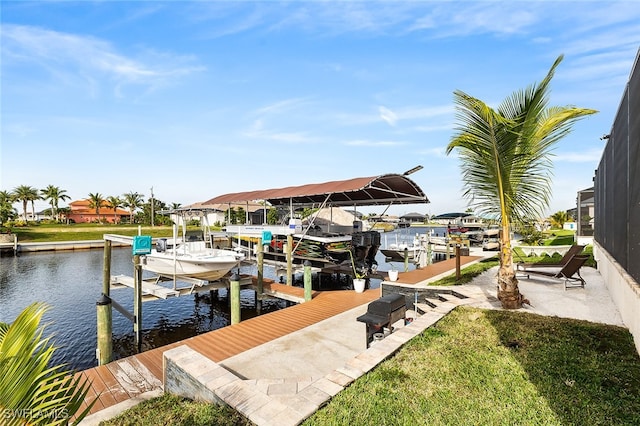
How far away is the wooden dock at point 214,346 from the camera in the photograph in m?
5.20

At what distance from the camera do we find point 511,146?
624cm

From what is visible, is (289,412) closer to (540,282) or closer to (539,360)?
(539,360)

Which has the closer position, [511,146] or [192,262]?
[511,146]

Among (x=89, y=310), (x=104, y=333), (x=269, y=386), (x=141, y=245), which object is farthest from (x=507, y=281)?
(x=89, y=310)

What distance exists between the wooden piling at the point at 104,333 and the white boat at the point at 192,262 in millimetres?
4065

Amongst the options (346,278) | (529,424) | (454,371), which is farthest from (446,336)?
(346,278)

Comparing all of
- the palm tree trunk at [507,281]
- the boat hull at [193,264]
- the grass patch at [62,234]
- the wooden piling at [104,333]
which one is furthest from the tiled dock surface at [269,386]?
the grass patch at [62,234]

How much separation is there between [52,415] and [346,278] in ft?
62.4

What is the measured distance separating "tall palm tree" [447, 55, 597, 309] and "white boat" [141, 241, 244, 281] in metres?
8.74

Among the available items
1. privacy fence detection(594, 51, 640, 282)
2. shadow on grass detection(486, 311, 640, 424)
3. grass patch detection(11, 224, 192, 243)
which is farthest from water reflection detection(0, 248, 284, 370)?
grass patch detection(11, 224, 192, 243)

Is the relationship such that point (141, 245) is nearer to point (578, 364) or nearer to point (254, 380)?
point (254, 380)

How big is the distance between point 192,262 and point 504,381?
10167mm

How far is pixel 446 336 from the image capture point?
5.09 meters

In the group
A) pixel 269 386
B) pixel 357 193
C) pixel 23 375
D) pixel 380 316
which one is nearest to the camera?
pixel 23 375
